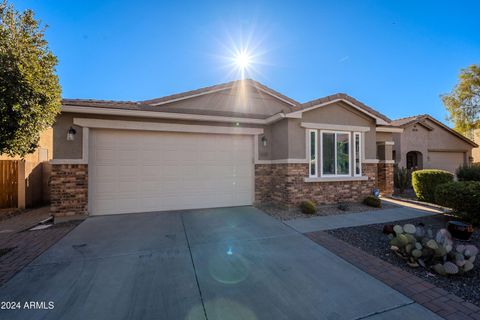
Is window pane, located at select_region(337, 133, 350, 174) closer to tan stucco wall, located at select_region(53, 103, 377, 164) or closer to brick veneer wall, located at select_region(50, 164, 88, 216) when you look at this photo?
A: tan stucco wall, located at select_region(53, 103, 377, 164)

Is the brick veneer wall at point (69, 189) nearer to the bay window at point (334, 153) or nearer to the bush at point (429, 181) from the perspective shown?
the bay window at point (334, 153)

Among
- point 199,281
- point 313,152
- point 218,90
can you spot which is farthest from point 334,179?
point 218,90

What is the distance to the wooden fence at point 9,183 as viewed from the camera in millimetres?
8117

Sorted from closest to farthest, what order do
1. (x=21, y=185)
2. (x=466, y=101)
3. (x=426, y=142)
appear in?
(x=21, y=185)
(x=426, y=142)
(x=466, y=101)

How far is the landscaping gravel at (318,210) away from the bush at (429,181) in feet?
5.66

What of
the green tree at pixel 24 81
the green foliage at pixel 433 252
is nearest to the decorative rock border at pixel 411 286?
the green foliage at pixel 433 252

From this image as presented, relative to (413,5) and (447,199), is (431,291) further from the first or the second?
(413,5)

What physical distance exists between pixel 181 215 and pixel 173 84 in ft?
22.8

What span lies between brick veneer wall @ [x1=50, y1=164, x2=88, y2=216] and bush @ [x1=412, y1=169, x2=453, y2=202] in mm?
12901

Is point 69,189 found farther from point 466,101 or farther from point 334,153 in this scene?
point 466,101

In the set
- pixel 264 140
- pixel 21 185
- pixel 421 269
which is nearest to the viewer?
pixel 421 269

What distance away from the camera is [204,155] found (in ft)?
25.4

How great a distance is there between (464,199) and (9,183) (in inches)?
621

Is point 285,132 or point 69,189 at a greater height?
point 285,132
